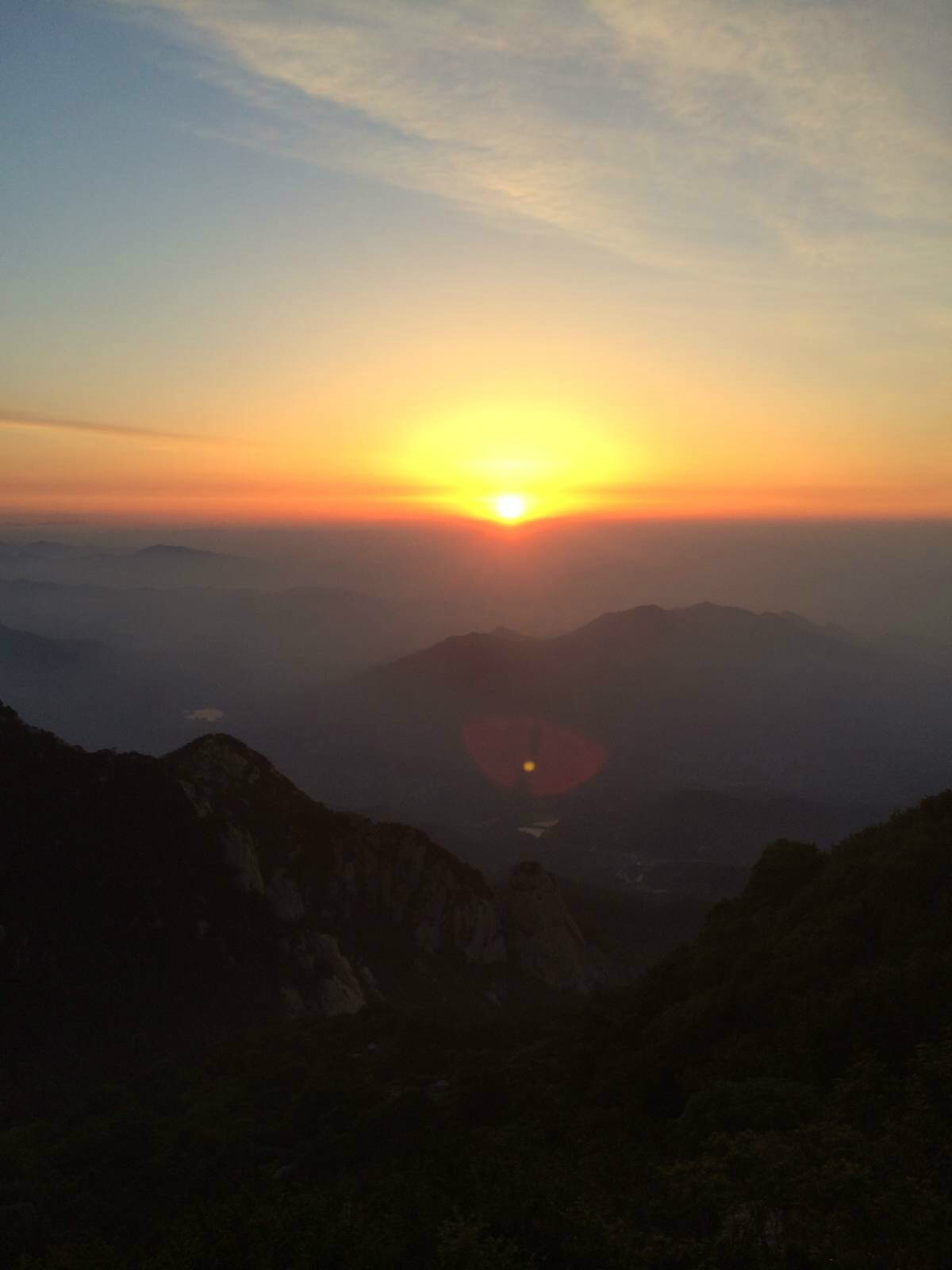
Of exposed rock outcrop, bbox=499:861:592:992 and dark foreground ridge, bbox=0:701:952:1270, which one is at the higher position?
dark foreground ridge, bbox=0:701:952:1270

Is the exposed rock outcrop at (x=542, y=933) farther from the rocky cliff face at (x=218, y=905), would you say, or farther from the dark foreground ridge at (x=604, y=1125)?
the dark foreground ridge at (x=604, y=1125)

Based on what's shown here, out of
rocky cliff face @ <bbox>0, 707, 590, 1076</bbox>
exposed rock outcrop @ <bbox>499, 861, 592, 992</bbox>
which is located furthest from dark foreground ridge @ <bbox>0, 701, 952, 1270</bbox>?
exposed rock outcrop @ <bbox>499, 861, 592, 992</bbox>

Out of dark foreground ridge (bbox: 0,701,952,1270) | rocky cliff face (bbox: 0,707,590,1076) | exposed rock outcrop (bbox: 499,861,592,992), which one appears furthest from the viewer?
exposed rock outcrop (bbox: 499,861,592,992)

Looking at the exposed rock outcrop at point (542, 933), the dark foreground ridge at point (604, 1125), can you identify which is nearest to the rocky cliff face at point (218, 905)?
the exposed rock outcrop at point (542, 933)

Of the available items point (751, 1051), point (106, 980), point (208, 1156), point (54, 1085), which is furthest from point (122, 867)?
point (751, 1051)

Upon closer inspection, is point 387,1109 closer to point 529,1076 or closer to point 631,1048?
point 529,1076

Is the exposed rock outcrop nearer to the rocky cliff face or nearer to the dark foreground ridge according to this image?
the rocky cliff face
